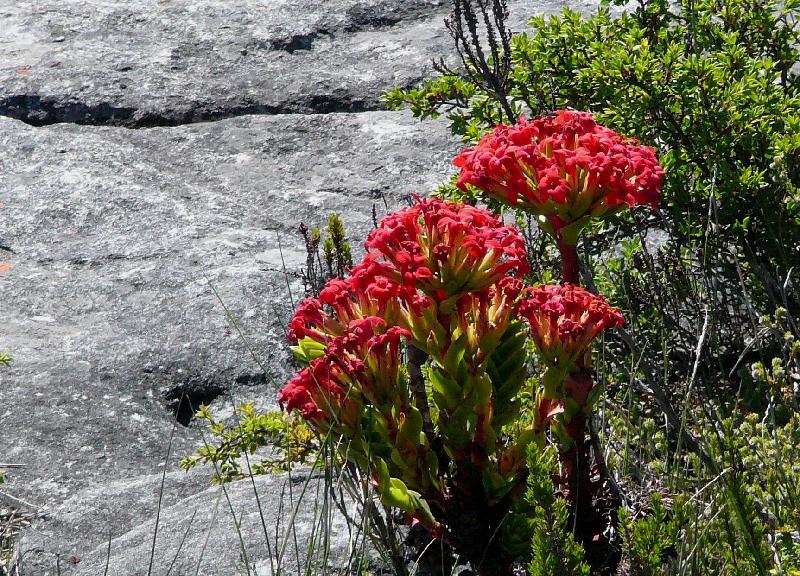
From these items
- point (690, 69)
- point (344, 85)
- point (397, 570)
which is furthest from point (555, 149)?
point (344, 85)

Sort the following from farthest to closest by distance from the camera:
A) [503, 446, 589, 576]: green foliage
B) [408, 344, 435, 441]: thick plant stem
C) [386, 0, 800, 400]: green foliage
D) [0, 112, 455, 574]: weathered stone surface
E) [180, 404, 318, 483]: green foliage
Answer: [0, 112, 455, 574]: weathered stone surface, [386, 0, 800, 400]: green foliage, [180, 404, 318, 483]: green foliage, [408, 344, 435, 441]: thick plant stem, [503, 446, 589, 576]: green foliage

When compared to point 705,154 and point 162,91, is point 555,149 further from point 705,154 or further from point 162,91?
point 162,91

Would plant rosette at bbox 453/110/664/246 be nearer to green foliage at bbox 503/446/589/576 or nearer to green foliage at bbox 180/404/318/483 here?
green foliage at bbox 503/446/589/576

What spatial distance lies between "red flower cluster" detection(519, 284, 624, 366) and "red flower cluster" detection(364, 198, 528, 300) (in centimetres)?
11

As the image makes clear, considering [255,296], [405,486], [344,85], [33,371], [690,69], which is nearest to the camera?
[405,486]

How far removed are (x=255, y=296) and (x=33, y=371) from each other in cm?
88

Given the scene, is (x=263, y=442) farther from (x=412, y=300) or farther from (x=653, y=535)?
(x=653, y=535)

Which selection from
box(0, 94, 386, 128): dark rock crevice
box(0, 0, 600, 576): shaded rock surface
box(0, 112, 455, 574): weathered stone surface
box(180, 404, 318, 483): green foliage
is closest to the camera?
box(180, 404, 318, 483): green foliage

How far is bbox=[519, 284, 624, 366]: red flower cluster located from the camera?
2.10m

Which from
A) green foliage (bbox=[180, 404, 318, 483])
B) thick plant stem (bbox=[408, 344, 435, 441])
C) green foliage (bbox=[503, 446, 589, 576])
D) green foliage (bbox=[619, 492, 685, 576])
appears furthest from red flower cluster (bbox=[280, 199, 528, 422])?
green foliage (bbox=[180, 404, 318, 483])

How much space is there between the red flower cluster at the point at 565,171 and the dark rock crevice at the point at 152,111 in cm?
310

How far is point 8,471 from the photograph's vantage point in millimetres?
3334

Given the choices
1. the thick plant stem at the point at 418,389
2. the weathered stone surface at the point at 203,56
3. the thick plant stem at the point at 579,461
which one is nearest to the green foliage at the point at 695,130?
the thick plant stem at the point at 579,461

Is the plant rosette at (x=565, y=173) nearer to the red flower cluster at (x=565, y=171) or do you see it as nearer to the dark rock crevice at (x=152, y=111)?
the red flower cluster at (x=565, y=171)
